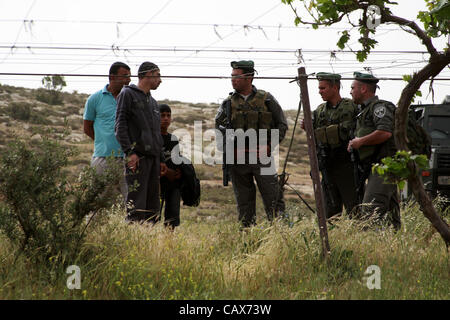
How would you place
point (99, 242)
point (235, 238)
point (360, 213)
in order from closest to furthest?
point (99, 242)
point (235, 238)
point (360, 213)

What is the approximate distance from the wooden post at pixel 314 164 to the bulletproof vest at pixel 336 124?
1712mm

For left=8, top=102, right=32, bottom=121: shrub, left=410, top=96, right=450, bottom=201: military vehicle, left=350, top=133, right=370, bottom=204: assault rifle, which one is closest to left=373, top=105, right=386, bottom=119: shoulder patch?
left=350, top=133, right=370, bottom=204: assault rifle

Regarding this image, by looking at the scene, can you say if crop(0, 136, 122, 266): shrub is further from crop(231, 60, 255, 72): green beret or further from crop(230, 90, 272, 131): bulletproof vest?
crop(231, 60, 255, 72): green beret

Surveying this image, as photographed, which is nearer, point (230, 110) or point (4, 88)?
point (230, 110)

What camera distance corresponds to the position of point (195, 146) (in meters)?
37.3

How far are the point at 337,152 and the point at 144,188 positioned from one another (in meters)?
2.28

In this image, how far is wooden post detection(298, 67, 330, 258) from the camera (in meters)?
4.88

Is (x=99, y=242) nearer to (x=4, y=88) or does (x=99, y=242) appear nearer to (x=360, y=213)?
(x=360, y=213)

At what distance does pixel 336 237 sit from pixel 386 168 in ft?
2.73

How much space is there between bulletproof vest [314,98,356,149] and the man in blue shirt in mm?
2226

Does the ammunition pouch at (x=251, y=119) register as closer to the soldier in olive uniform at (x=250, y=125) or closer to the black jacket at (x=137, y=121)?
the soldier in olive uniform at (x=250, y=125)

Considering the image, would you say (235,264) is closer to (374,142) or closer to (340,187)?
(374,142)
